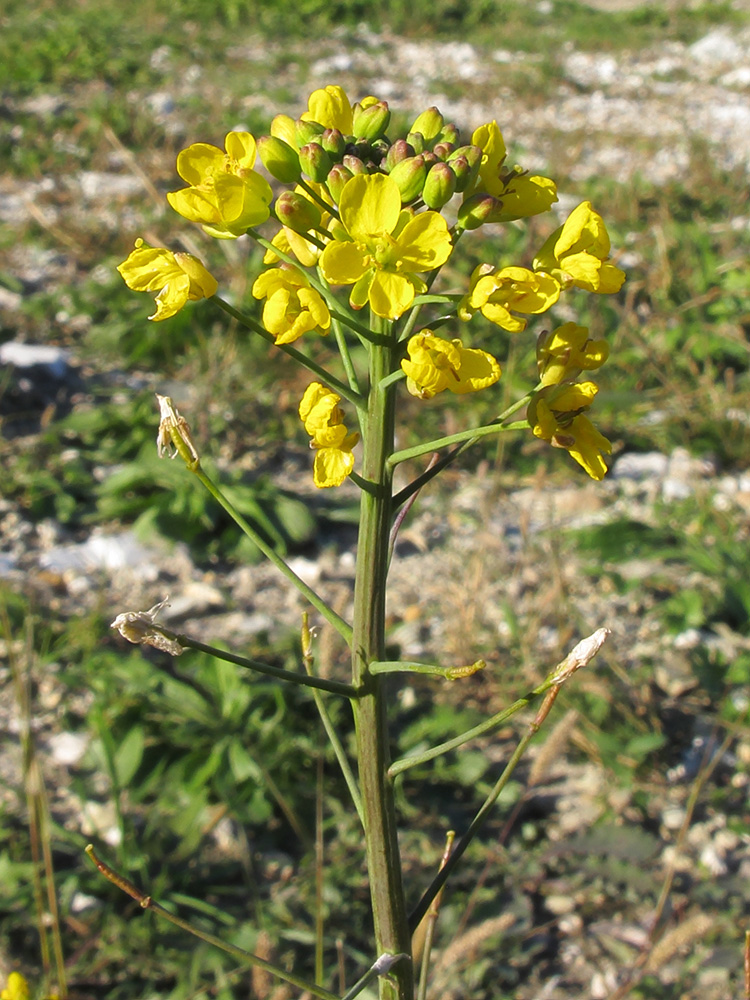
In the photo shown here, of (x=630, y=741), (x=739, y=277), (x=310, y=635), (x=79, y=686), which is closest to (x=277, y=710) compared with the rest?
(x=79, y=686)

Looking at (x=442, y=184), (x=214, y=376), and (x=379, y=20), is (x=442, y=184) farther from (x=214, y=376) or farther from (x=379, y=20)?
(x=379, y=20)

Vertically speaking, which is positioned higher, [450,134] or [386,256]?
[450,134]

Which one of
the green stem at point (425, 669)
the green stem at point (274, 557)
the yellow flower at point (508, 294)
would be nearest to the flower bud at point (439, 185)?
the yellow flower at point (508, 294)

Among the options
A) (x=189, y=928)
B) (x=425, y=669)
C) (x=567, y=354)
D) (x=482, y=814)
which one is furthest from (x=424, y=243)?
(x=189, y=928)

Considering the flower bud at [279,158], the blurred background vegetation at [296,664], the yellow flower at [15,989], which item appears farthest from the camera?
the blurred background vegetation at [296,664]

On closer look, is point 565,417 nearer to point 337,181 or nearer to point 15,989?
point 337,181

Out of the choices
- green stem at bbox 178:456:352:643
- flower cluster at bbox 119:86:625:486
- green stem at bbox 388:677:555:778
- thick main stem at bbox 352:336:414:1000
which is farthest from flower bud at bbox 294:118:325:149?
green stem at bbox 388:677:555:778

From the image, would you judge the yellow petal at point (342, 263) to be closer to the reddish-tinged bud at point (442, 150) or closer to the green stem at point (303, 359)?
the green stem at point (303, 359)
